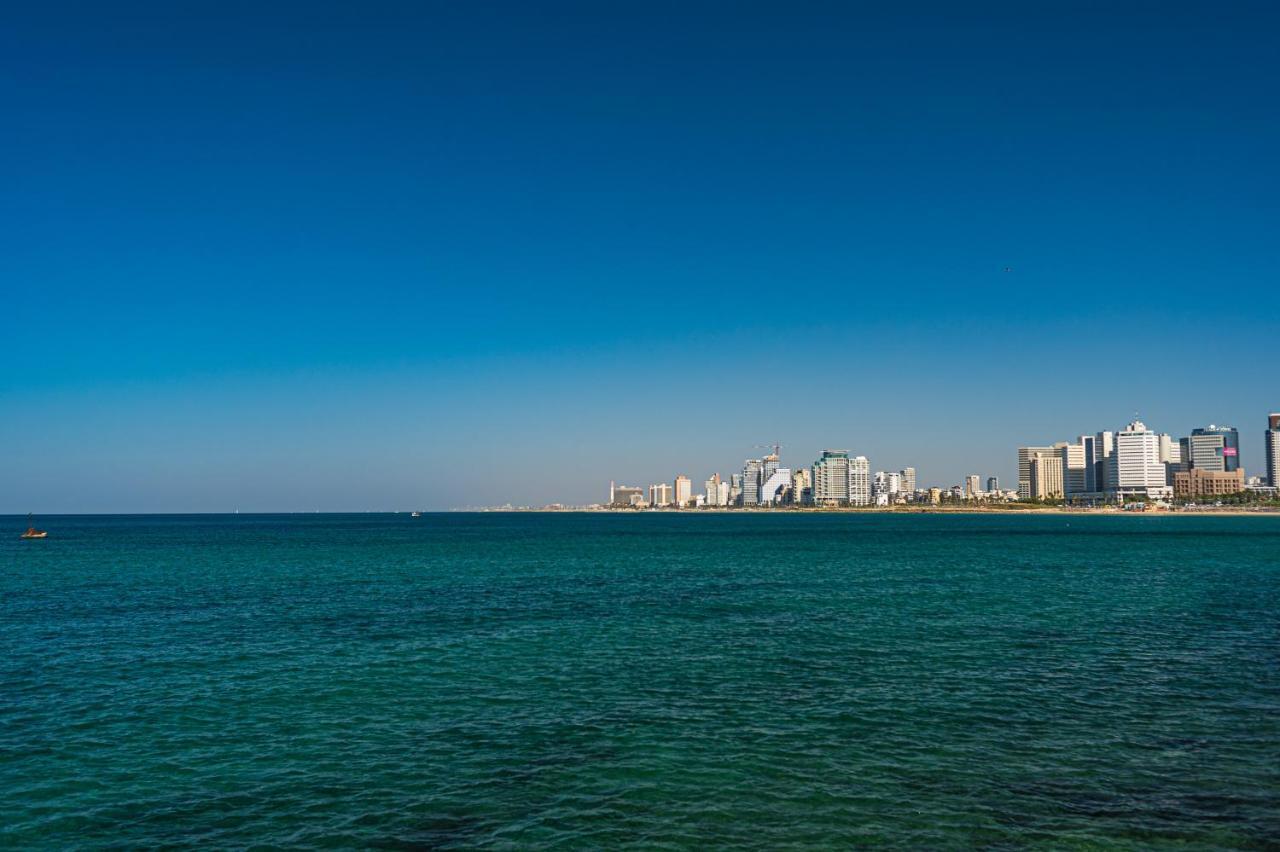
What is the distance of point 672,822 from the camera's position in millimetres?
15891

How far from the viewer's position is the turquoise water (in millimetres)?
15852

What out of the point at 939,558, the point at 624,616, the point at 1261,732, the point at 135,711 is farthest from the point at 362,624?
the point at 939,558

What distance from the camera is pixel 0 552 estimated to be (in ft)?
337

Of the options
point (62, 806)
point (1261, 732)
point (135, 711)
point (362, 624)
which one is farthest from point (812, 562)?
point (62, 806)

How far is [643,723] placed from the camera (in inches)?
873

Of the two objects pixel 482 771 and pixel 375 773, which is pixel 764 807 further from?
pixel 375 773

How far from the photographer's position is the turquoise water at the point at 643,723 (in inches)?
624

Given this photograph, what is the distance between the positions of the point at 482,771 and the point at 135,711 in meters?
12.1

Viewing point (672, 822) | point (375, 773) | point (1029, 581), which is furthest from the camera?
point (1029, 581)

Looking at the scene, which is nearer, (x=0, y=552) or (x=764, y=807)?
(x=764, y=807)

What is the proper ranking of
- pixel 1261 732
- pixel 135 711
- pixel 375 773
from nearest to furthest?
pixel 375 773
pixel 1261 732
pixel 135 711

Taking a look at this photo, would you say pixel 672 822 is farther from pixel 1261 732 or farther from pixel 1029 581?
pixel 1029 581

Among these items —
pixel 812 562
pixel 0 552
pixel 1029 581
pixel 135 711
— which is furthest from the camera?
pixel 0 552

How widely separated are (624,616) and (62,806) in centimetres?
2755
